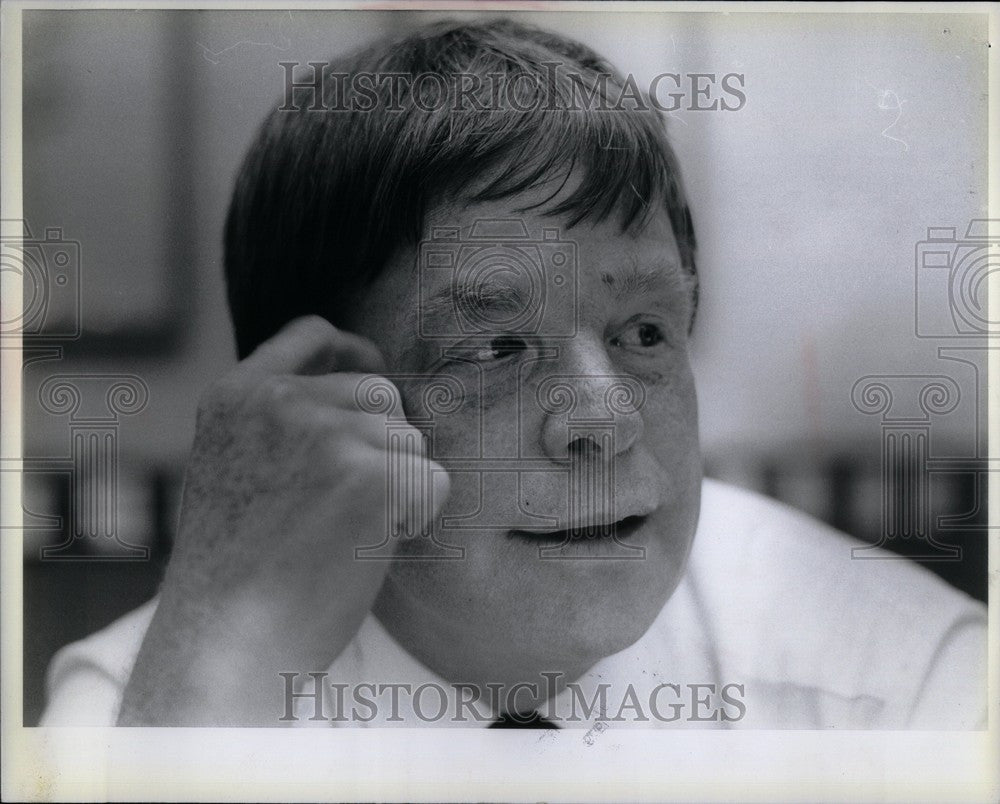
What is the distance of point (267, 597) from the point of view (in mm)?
2691

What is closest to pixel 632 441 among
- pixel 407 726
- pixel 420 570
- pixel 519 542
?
pixel 519 542

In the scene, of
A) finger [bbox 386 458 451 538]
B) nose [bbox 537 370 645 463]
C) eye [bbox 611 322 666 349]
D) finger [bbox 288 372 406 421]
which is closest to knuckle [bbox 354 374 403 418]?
finger [bbox 288 372 406 421]

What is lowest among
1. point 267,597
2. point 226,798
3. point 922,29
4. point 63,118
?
point 226,798

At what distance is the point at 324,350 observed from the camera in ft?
8.89

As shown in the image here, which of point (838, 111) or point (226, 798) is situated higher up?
point (838, 111)

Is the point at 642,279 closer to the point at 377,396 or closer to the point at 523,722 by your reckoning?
the point at 377,396

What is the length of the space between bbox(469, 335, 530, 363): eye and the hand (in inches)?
9.4

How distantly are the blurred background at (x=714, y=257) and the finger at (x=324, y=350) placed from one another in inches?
8.5

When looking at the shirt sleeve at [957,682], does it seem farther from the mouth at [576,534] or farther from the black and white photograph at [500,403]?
the mouth at [576,534]

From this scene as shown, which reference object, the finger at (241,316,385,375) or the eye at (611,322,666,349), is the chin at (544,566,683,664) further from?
the finger at (241,316,385,375)

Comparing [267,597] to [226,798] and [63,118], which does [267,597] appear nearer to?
[226,798]

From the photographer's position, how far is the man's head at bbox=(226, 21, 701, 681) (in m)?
2.70

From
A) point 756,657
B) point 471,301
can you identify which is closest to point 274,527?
point 471,301

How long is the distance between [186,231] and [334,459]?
0.70 metres
